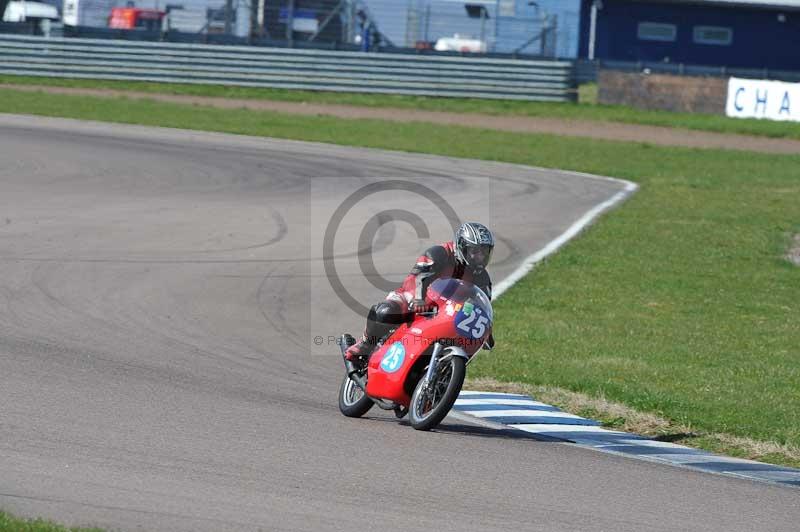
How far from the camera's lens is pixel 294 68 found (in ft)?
128

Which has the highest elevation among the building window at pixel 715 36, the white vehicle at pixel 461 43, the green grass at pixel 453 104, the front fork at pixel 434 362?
the building window at pixel 715 36

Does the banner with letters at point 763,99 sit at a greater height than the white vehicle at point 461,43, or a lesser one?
lesser

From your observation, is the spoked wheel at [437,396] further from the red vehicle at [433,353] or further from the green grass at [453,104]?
the green grass at [453,104]

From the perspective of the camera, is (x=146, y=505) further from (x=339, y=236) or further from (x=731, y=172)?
(x=731, y=172)

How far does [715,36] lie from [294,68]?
24136 mm

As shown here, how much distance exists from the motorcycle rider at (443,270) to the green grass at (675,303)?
2.04 meters

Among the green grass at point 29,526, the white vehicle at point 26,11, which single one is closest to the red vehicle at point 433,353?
the green grass at point 29,526

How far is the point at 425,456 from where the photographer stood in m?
7.16

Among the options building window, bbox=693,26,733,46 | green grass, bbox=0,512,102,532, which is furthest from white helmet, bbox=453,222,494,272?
building window, bbox=693,26,733,46

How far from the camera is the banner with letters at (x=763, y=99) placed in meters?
36.3

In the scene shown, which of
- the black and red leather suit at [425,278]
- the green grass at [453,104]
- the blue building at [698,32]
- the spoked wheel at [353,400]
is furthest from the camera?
the blue building at [698,32]

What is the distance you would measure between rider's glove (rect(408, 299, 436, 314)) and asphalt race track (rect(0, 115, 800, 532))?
79 centimetres

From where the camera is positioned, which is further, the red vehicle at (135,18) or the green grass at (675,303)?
the red vehicle at (135,18)

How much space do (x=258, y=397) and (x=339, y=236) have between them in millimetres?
7876
